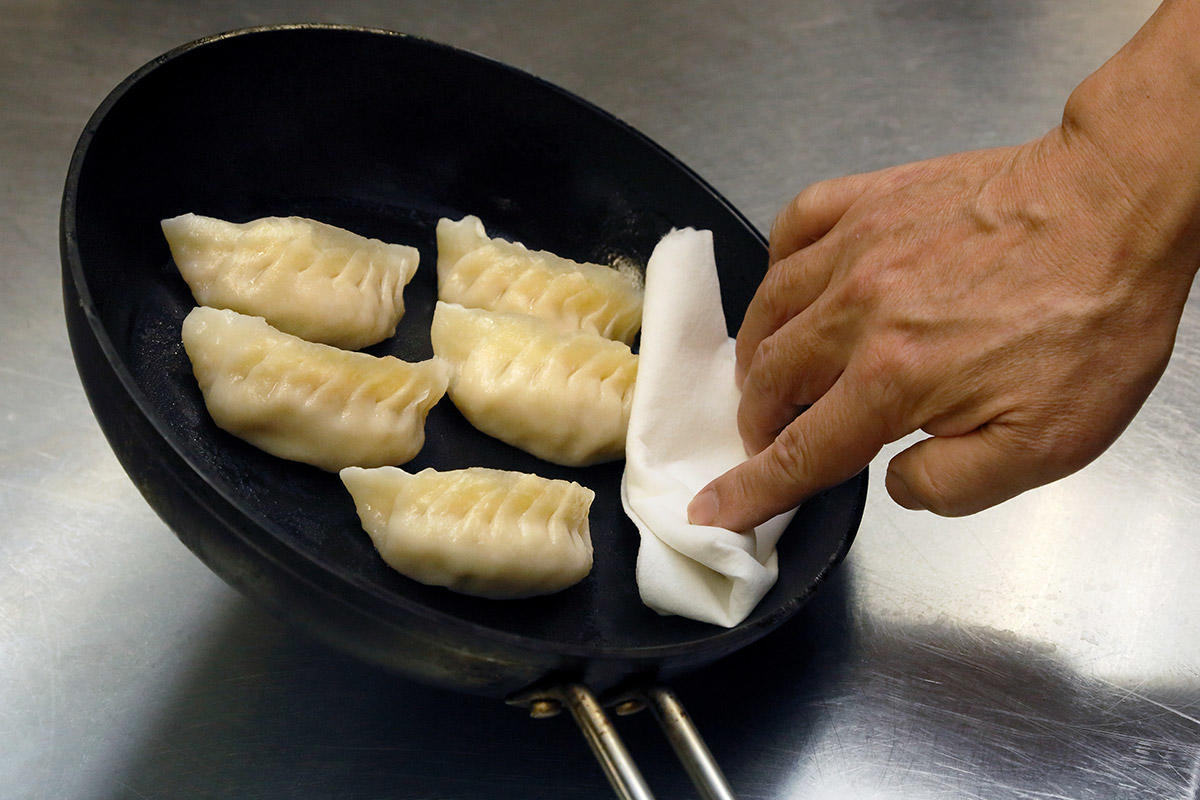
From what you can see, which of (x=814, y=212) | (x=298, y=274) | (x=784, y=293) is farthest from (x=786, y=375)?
(x=298, y=274)

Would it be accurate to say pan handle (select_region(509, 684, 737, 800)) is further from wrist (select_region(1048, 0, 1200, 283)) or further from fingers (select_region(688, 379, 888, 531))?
wrist (select_region(1048, 0, 1200, 283))

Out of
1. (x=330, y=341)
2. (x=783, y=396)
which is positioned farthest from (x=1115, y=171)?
(x=330, y=341)

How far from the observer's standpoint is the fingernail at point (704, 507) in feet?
3.81

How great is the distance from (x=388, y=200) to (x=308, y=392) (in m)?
0.46

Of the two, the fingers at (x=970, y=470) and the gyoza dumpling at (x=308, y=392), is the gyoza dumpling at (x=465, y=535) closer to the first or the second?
the gyoza dumpling at (x=308, y=392)

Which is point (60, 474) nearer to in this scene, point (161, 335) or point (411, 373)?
point (161, 335)

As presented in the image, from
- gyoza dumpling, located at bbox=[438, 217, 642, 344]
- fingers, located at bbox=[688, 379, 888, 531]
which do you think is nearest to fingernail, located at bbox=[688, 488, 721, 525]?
fingers, located at bbox=[688, 379, 888, 531]

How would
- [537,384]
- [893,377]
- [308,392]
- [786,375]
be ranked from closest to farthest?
[893,377] → [786,375] → [308,392] → [537,384]

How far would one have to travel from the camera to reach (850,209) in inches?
43.8

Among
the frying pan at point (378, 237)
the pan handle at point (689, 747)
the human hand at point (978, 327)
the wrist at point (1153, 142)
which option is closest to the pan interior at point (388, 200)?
the frying pan at point (378, 237)

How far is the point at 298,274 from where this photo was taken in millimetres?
1399

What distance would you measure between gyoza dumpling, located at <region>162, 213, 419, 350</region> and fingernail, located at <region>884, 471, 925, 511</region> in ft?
2.54

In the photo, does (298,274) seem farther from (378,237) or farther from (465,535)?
(465,535)

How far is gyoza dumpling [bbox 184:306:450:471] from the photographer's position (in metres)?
1.20
